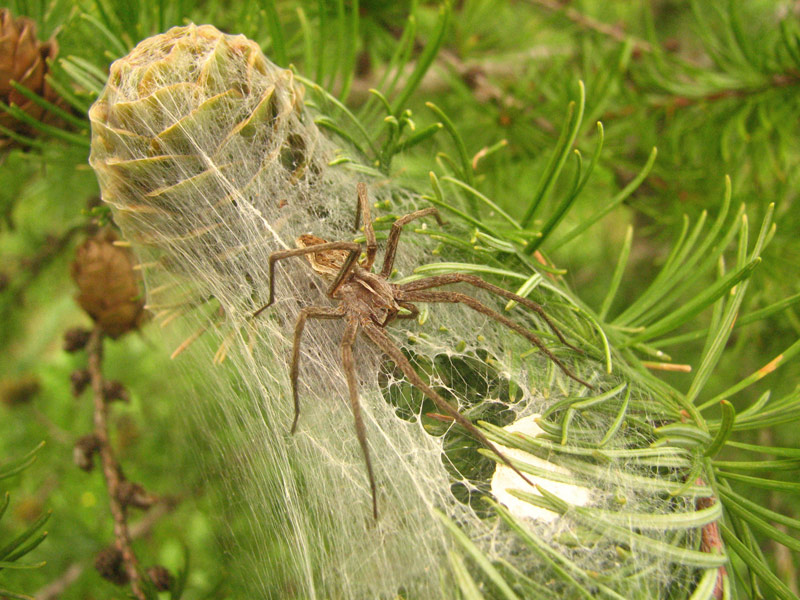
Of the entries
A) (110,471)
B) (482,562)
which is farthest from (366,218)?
(110,471)

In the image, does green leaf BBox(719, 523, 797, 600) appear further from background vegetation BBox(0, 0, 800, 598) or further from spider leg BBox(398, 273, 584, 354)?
spider leg BBox(398, 273, 584, 354)

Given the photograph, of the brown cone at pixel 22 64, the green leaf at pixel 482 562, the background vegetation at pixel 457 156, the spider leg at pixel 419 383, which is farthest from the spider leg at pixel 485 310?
the brown cone at pixel 22 64

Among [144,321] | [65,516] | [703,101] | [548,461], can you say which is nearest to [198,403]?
[144,321]

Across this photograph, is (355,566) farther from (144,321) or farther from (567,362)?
(144,321)

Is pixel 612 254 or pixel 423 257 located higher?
pixel 423 257

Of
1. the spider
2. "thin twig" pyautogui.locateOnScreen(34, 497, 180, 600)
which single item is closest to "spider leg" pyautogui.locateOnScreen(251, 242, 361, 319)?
the spider
